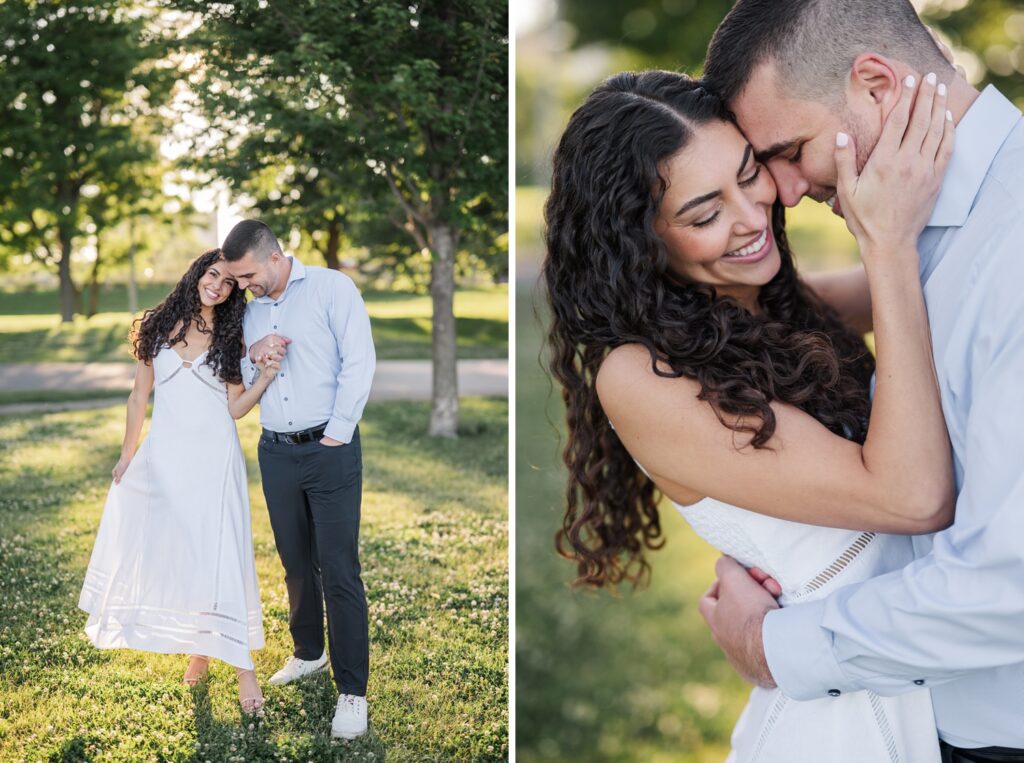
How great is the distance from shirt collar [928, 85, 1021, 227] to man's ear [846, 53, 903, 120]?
128 mm

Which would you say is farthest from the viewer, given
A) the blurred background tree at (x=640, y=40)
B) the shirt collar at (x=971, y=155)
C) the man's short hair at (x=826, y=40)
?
the blurred background tree at (x=640, y=40)

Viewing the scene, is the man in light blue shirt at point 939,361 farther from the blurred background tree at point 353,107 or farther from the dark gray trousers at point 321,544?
the blurred background tree at point 353,107

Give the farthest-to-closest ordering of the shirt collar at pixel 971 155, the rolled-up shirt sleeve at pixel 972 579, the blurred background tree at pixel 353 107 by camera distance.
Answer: the blurred background tree at pixel 353 107 → the shirt collar at pixel 971 155 → the rolled-up shirt sleeve at pixel 972 579

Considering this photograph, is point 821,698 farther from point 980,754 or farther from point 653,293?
point 653,293

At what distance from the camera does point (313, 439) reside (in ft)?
8.85

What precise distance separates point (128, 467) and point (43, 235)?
2.87 ft

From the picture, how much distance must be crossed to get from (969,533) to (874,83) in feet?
2.68

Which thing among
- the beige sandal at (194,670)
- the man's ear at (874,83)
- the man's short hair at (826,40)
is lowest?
the beige sandal at (194,670)

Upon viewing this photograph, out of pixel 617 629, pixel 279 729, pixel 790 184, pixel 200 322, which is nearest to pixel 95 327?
pixel 200 322

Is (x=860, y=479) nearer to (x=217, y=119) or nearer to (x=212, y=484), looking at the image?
(x=212, y=484)

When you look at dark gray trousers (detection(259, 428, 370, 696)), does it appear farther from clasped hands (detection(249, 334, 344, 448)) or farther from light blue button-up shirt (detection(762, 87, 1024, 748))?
light blue button-up shirt (detection(762, 87, 1024, 748))

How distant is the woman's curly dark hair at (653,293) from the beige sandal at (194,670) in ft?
4.67

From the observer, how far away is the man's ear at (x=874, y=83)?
5.39 feet

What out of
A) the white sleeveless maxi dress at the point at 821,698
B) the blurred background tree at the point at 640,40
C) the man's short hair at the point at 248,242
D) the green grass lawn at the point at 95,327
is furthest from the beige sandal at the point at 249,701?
the blurred background tree at the point at 640,40
